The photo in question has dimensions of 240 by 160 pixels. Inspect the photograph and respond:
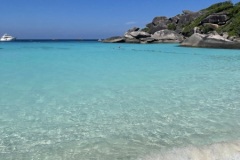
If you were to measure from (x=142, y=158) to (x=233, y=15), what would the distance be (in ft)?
157

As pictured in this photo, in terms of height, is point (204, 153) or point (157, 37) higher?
point (204, 153)

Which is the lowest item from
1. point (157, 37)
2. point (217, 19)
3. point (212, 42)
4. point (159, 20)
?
point (157, 37)

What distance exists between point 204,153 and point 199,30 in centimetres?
4618

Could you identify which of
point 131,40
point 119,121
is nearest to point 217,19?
point 131,40

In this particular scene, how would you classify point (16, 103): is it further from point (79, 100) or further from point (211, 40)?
point (211, 40)

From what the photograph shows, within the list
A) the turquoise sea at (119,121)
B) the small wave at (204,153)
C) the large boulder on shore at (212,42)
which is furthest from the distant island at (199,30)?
the small wave at (204,153)

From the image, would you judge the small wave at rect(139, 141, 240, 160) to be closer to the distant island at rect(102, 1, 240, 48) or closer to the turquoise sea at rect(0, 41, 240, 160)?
the turquoise sea at rect(0, 41, 240, 160)

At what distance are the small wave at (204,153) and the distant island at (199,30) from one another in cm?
2706

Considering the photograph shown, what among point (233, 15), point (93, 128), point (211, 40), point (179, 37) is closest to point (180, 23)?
point (179, 37)

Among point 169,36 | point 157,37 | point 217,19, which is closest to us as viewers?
point 217,19

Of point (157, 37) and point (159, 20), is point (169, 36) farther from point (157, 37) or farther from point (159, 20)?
point (159, 20)

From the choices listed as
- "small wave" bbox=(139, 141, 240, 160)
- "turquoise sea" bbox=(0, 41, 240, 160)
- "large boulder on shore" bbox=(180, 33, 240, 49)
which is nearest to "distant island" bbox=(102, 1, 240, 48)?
"large boulder on shore" bbox=(180, 33, 240, 49)

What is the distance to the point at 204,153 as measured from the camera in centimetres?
409

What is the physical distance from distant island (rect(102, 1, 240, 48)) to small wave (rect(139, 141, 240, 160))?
27.1m
